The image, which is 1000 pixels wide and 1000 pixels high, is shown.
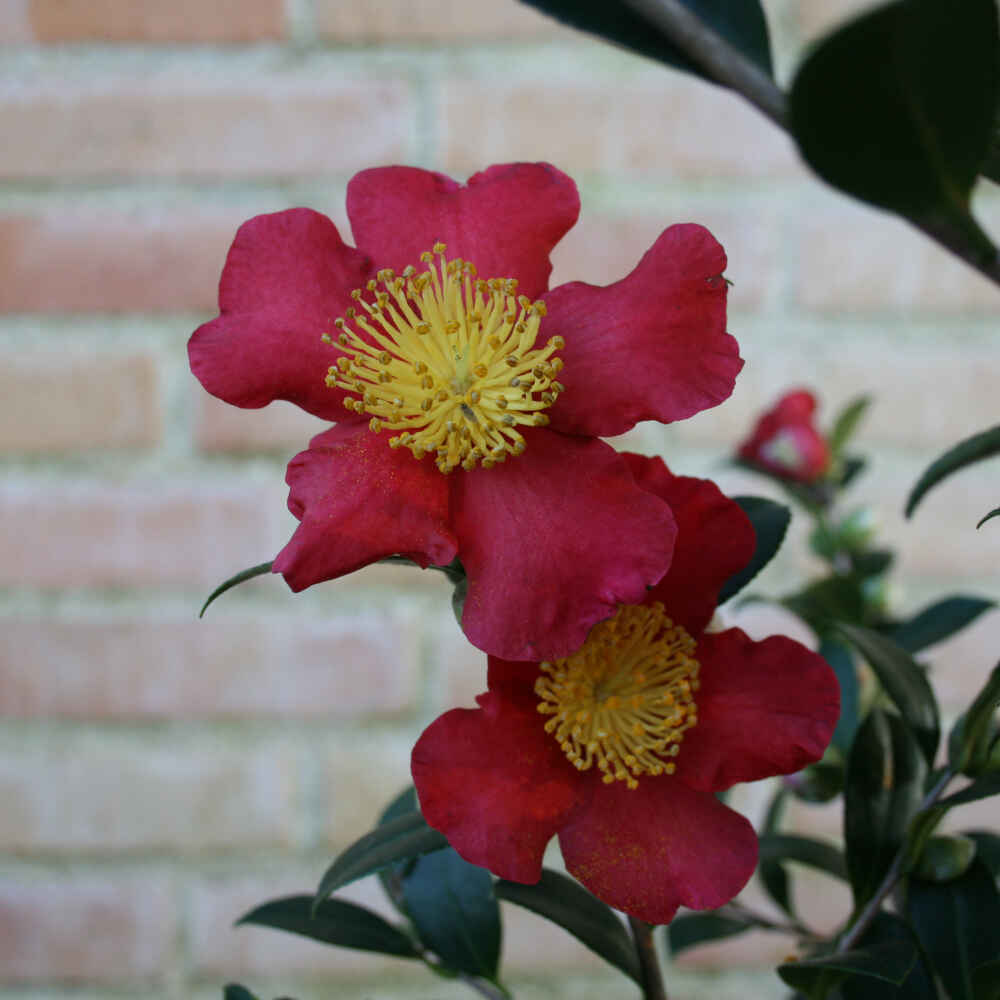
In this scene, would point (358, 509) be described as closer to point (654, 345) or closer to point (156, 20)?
point (654, 345)

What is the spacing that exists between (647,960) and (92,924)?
77 centimetres

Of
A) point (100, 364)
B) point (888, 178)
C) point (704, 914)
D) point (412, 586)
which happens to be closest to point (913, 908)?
point (704, 914)

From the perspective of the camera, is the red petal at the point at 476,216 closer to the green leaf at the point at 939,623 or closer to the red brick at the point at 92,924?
the green leaf at the point at 939,623

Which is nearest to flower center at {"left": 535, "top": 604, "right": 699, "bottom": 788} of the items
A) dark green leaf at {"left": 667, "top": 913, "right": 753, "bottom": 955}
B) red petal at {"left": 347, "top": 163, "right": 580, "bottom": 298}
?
red petal at {"left": 347, "top": 163, "right": 580, "bottom": 298}

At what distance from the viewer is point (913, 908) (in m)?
0.36

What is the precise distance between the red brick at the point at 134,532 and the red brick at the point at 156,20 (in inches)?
13.8

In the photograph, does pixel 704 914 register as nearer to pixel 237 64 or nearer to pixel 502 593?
pixel 502 593

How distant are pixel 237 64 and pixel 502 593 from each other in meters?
0.74

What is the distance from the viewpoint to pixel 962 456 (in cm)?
33

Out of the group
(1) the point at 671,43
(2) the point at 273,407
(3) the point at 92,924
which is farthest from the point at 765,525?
(3) the point at 92,924

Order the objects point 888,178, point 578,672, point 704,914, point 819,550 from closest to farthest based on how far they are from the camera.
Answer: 1. point 888,178
2. point 578,672
3. point 704,914
4. point 819,550

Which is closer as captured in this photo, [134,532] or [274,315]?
[274,315]

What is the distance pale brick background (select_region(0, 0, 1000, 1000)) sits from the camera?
0.87m

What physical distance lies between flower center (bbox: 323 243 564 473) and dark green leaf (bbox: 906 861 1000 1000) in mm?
210
